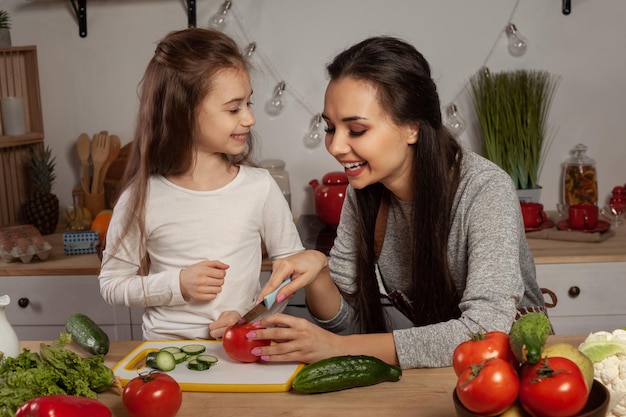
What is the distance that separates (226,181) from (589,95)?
1690 millimetres

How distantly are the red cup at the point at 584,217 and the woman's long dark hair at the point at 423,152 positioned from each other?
109 cm

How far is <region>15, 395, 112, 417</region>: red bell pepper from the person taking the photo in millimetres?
1172

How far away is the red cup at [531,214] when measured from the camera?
2.82 m

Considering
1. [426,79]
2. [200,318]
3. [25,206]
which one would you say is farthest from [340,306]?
[25,206]

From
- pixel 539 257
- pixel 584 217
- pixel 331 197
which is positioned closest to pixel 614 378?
pixel 539 257

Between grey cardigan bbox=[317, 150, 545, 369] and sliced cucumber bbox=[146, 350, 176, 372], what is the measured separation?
1.34ft

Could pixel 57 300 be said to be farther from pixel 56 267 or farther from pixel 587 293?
pixel 587 293

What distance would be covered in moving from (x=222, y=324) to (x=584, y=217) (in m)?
1.51

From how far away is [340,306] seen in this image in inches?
74.9

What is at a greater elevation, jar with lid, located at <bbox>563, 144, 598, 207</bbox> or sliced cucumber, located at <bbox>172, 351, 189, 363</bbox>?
jar with lid, located at <bbox>563, 144, 598, 207</bbox>

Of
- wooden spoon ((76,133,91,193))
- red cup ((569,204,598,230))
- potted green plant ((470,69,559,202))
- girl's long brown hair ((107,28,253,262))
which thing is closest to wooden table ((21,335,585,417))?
girl's long brown hair ((107,28,253,262))

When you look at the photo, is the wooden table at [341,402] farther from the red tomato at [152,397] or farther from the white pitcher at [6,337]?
the white pitcher at [6,337]

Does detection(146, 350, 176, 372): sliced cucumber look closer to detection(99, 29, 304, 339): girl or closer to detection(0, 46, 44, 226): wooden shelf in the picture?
detection(99, 29, 304, 339): girl

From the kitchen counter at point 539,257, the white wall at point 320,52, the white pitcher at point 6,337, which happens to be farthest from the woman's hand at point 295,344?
the white wall at point 320,52
